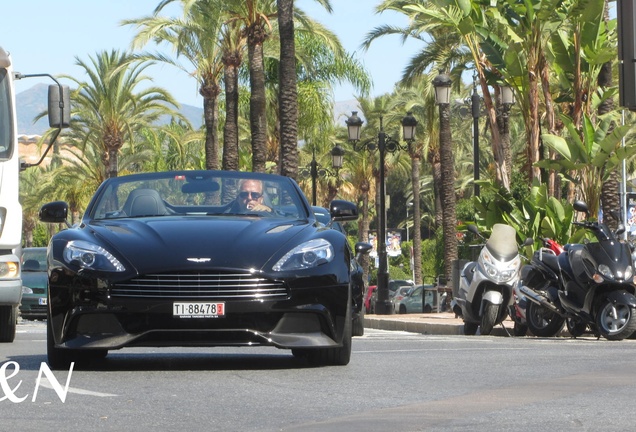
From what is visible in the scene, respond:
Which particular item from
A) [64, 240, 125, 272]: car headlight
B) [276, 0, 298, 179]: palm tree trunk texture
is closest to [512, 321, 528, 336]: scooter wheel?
[64, 240, 125, 272]: car headlight

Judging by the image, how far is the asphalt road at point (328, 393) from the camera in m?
7.02

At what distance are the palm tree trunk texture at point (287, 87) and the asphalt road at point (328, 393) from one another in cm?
2258

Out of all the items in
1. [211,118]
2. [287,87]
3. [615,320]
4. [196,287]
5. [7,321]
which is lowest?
[615,320]

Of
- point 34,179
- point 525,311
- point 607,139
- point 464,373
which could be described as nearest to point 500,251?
point 525,311

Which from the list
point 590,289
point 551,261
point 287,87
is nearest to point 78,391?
point 590,289

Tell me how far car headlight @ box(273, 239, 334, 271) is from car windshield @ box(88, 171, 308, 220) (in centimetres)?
104

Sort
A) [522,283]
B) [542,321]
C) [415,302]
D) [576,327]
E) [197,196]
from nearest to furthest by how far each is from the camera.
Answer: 1. [197,196]
2. [576,327]
3. [542,321]
4. [522,283]
5. [415,302]

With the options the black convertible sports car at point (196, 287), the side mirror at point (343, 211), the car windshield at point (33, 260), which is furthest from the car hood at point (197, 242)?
the car windshield at point (33, 260)

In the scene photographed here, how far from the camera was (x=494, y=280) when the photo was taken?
1908 centimetres

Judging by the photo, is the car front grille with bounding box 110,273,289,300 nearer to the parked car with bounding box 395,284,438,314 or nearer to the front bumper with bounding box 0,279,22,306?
the front bumper with bounding box 0,279,22,306

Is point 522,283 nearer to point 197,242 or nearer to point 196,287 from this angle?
point 197,242

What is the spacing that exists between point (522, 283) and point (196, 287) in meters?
9.14

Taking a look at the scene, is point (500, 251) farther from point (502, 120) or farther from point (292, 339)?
point (502, 120)

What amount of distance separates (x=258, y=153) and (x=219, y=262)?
101 feet
